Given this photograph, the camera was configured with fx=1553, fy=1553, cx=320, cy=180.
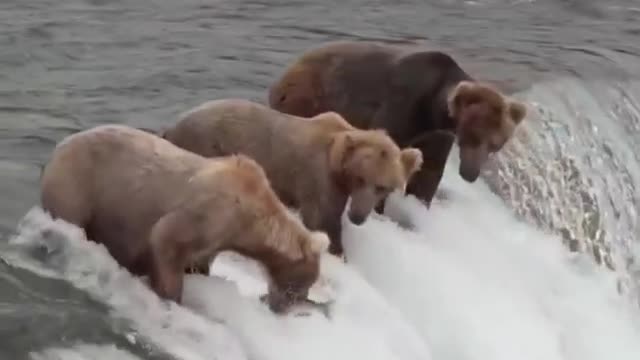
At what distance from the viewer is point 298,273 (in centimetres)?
697

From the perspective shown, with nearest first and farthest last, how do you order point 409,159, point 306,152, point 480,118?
point 409,159
point 306,152
point 480,118

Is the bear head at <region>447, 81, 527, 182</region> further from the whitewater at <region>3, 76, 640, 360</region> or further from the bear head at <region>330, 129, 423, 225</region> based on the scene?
the bear head at <region>330, 129, 423, 225</region>

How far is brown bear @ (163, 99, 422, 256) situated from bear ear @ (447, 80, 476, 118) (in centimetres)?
82

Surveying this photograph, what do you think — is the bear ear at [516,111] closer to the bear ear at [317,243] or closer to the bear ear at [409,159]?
the bear ear at [409,159]


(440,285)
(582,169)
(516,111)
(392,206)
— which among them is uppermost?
(516,111)

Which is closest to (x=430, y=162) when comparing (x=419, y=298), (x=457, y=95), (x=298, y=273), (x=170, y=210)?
(x=457, y=95)

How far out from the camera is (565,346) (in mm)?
9914

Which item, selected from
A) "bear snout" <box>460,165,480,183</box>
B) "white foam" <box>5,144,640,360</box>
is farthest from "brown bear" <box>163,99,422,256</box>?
"bear snout" <box>460,165,480,183</box>

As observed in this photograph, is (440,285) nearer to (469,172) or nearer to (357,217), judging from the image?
(469,172)

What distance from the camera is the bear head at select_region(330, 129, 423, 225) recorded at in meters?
7.54

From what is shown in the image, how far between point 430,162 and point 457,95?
0.68 m

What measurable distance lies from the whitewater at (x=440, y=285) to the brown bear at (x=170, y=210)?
0.37 ft

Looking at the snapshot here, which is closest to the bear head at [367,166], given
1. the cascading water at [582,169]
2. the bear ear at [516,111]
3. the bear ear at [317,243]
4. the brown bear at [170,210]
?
the brown bear at [170,210]

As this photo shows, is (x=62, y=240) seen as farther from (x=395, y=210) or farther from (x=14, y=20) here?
(x=14, y=20)
